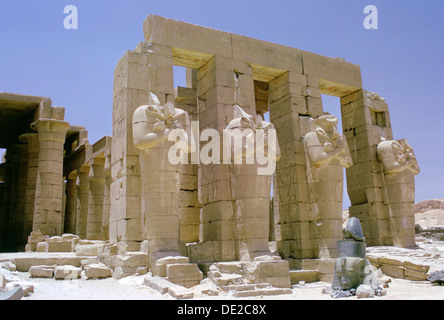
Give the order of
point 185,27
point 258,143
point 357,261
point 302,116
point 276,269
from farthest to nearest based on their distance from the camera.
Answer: point 302,116
point 185,27
point 258,143
point 276,269
point 357,261

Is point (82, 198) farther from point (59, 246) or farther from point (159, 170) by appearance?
point (159, 170)

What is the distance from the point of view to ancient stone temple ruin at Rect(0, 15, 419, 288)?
847 centimetres

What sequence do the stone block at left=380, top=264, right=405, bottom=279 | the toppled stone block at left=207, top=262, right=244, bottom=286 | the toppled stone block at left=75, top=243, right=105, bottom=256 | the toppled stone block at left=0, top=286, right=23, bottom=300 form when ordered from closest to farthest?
1. the toppled stone block at left=0, top=286, right=23, bottom=300
2. the toppled stone block at left=207, top=262, right=244, bottom=286
3. the stone block at left=380, top=264, right=405, bottom=279
4. the toppled stone block at left=75, top=243, right=105, bottom=256

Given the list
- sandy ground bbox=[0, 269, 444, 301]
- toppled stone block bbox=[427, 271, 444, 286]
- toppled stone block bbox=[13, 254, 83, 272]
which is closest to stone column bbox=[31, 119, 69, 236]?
toppled stone block bbox=[13, 254, 83, 272]

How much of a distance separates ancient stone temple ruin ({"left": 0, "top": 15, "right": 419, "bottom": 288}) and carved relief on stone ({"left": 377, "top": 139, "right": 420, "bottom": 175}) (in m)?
0.03

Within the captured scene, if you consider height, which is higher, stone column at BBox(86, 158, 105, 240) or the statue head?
stone column at BBox(86, 158, 105, 240)

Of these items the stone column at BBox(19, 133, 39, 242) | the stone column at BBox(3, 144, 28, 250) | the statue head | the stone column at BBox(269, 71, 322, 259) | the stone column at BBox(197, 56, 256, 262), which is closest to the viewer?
the statue head

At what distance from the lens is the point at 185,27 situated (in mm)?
10320

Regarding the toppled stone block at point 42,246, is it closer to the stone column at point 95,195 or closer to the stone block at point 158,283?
the stone column at point 95,195

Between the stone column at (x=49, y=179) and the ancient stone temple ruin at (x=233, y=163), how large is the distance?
0.04 meters

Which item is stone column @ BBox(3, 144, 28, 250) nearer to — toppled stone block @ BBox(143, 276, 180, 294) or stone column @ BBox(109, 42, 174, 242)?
stone column @ BBox(109, 42, 174, 242)

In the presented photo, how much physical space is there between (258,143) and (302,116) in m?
3.11

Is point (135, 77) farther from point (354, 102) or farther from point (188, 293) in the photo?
point (354, 102)

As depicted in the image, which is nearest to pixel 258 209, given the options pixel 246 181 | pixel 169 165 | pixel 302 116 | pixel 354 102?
pixel 246 181
